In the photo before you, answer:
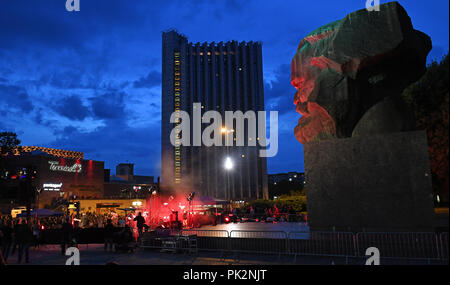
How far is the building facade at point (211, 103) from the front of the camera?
7981 centimetres

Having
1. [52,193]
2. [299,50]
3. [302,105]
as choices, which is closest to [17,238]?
[302,105]

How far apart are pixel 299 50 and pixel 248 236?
972 cm

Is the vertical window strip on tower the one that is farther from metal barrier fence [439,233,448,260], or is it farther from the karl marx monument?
metal barrier fence [439,233,448,260]

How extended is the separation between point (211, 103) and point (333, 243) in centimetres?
7231

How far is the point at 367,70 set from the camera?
13359mm

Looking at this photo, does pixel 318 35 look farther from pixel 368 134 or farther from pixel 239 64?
pixel 239 64

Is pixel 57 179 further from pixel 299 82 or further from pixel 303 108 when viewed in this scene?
pixel 299 82

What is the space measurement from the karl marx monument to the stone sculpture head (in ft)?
0.12

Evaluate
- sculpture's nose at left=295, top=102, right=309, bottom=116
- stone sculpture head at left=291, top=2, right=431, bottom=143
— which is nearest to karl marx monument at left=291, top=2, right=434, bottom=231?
stone sculpture head at left=291, top=2, right=431, bottom=143

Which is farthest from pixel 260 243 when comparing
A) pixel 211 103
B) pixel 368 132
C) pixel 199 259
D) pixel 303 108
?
pixel 211 103

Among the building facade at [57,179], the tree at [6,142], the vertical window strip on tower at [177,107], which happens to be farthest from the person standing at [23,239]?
the vertical window strip on tower at [177,107]

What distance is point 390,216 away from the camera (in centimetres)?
1128

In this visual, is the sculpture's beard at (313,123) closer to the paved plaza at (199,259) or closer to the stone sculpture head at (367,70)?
the stone sculpture head at (367,70)

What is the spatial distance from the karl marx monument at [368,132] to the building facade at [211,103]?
65606 millimetres
